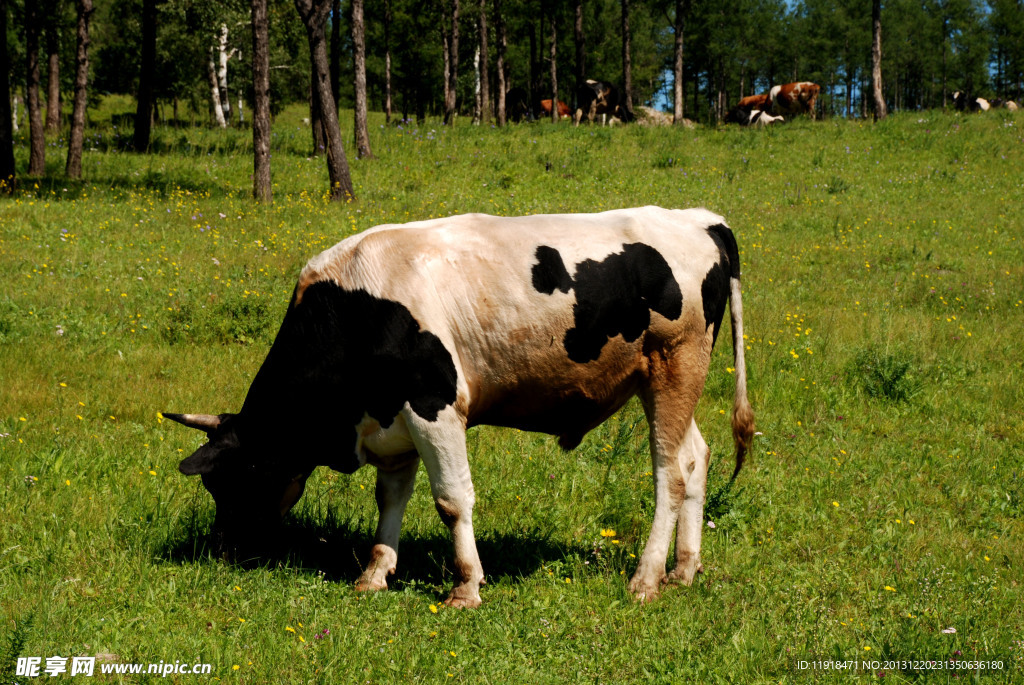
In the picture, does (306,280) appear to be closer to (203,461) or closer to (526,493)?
(203,461)

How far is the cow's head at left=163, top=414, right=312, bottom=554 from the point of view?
5.10 meters

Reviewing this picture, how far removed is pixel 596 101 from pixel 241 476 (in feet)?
104

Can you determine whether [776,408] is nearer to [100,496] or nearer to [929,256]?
[100,496]

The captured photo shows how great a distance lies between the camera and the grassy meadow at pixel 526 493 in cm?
442

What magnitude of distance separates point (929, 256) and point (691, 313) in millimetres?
11576

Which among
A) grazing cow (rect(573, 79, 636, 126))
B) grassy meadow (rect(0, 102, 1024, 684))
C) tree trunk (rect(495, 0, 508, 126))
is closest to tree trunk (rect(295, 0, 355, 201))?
grassy meadow (rect(0, 102, 1024, 684))

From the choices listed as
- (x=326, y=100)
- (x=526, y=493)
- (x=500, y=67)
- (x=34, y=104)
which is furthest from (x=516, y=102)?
(x=526, y=493)

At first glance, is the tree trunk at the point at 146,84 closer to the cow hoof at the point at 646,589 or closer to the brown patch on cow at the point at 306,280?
the brown patch on cow at the point at 306,280

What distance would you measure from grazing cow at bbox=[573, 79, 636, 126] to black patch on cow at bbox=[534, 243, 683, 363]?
29.4 meters

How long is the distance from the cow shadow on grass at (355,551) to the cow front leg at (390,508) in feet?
0.48

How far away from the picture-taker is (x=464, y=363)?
4867 mm

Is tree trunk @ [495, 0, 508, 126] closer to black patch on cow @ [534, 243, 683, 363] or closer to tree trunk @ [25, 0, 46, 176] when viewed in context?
tree trunk @ [25, 0, 46, 176]

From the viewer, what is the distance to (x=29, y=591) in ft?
14.7

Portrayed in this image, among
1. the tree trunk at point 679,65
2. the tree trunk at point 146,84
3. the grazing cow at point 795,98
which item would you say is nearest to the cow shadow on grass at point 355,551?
the tree trunk at point 146,84
